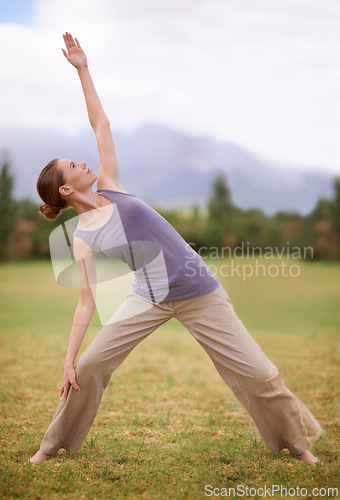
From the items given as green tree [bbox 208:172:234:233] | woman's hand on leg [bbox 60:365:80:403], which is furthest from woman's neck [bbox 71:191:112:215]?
green tree [bbox 208:172:234:233]

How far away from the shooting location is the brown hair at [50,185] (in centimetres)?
245

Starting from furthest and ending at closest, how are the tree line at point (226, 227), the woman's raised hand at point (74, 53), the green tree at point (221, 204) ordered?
1. the green tree at point (221, 204)
2. the tree line at point (226, 227)
3. the woman's raised hand at point (74, 53)

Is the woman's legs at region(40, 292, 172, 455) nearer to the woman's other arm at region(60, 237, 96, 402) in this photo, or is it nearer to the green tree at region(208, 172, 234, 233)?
the woman's other arm at region(60, 237, 96, 402)

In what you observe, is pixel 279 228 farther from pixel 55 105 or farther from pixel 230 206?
pixel 55 105

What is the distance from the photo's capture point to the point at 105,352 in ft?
8.26

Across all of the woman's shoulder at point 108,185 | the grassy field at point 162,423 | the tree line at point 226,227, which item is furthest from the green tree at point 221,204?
the woman's shoulder at point 108,185

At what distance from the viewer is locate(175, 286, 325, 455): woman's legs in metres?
2.51

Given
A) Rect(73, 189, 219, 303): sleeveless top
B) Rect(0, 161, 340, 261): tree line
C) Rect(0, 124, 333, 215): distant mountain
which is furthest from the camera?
Rect(0, 161, 340, 261): tree line

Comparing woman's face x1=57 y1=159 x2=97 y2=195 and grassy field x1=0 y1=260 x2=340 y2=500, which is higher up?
woman's face x1=57 y1=159 x2=97 y2=195

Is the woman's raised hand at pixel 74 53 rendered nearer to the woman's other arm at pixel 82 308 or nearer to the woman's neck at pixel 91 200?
the woman's neck at pixel 91 200

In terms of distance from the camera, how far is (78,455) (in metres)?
2.81

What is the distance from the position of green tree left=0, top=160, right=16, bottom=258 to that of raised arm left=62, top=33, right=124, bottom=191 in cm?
1389

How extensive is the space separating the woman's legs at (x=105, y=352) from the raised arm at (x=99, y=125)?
1.89ft

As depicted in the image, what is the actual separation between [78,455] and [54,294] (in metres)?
10.4
